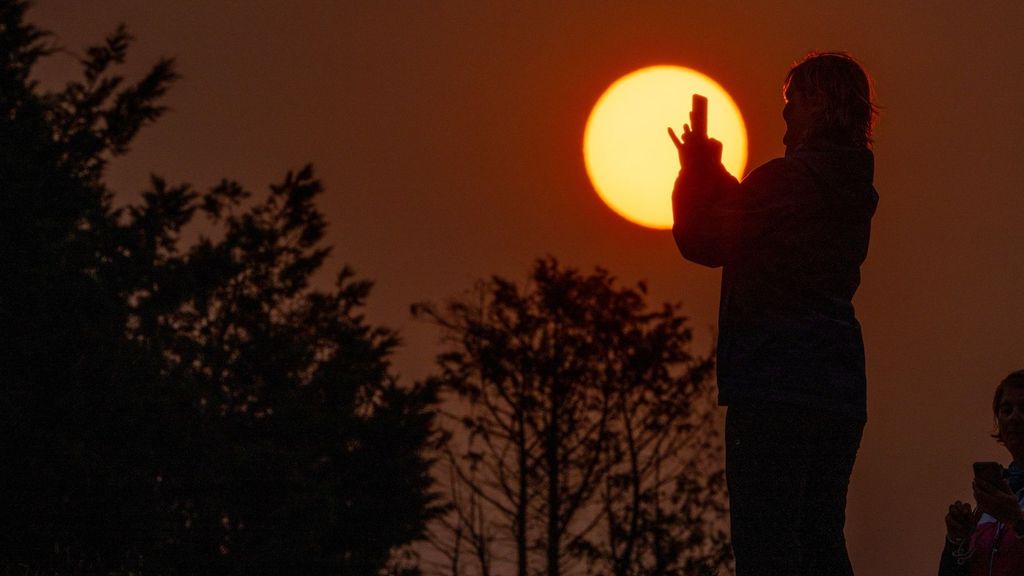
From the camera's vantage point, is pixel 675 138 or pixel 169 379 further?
pixel 169 379

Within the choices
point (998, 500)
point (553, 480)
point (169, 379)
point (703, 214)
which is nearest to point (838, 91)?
point (703, 214)

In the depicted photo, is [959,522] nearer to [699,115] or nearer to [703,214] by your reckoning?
[703,214]

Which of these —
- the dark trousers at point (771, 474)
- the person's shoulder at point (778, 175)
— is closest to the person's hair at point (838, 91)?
the person's shoulder at point (778, 175)

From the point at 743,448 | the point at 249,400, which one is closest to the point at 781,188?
the point at 743,448

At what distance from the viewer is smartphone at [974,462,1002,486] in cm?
419

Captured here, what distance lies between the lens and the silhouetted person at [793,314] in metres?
3.86

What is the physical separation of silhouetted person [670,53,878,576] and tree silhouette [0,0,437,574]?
903 cm

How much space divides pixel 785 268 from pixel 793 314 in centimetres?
14

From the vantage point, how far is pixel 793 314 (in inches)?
157

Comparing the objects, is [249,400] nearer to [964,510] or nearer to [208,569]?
[208,569]

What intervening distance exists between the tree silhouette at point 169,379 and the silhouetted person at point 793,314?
9.03m

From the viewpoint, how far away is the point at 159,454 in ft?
81.8

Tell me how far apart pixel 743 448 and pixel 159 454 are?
2248cm

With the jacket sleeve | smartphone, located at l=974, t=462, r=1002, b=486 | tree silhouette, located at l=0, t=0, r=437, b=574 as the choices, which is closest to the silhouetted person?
the jacket sleeve
